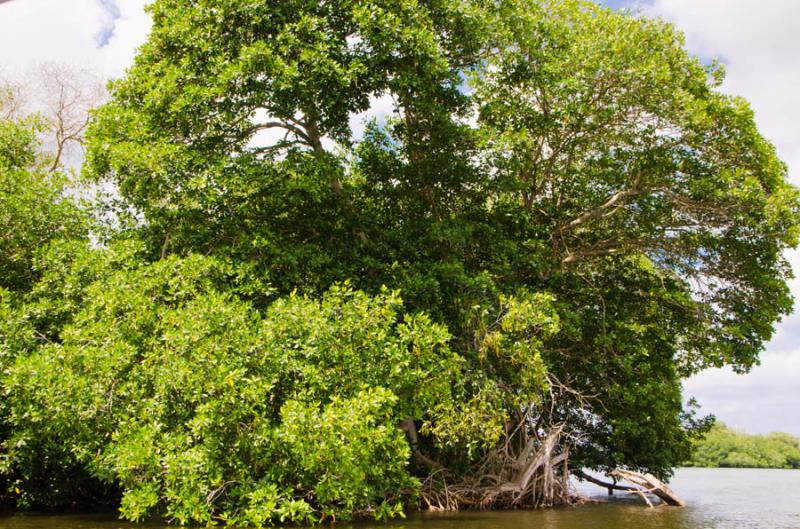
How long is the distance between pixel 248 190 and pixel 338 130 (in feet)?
6.54

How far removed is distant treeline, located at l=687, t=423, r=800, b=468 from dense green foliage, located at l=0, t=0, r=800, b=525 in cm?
2703

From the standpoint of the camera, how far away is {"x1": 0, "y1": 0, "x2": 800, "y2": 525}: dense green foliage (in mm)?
8125

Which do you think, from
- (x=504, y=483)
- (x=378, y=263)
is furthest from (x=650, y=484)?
(x=378, y=263)

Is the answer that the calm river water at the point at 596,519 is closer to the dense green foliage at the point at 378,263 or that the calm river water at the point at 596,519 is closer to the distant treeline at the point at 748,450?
the dense green foliage at the point at 378,263

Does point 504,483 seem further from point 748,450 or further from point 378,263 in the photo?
point 748,450

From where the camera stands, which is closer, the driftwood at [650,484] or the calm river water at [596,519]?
the calm river water at [596,519]

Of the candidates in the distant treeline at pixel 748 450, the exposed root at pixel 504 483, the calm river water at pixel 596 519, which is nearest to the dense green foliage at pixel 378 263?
the exposed root at pixel 504 483

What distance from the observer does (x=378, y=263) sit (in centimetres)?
1059

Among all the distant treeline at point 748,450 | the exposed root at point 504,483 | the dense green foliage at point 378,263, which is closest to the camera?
the dense green foliage at point 378,263

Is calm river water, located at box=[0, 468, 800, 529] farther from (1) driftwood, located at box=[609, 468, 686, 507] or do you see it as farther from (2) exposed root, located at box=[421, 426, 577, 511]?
(2) exposed root, located at box=[421, 426, 577, 511]

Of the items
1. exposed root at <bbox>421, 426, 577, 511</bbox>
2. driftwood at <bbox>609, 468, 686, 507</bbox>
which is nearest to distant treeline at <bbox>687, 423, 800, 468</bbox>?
driftwood at <bbox>609, 468, 686, 507</bbox>

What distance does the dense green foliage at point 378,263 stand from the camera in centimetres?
812

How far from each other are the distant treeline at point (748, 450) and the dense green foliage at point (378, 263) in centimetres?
2703

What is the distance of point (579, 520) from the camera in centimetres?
954
